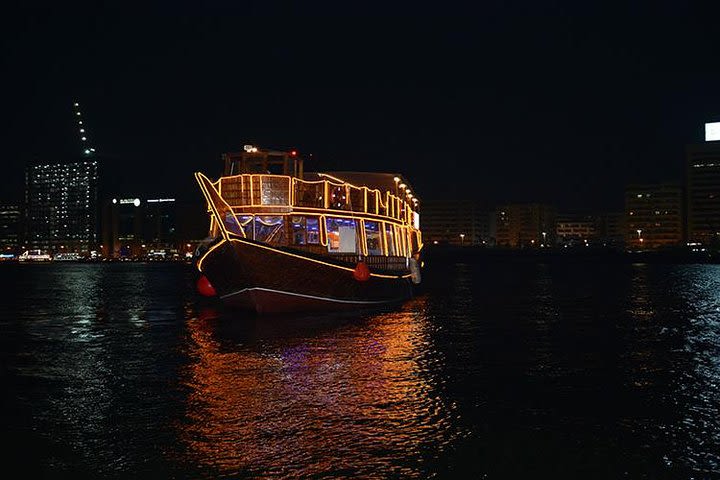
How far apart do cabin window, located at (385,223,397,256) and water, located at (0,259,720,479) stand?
997 centimetres

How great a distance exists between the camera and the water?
33.1ft

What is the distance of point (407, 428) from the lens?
11797 millimetres

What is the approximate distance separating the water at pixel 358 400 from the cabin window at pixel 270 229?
3.36 m

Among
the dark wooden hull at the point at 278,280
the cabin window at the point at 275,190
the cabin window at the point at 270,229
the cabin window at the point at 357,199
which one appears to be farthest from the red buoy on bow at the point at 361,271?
the cabin window at the point at 275,190

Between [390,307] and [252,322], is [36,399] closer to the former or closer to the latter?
[252,322]

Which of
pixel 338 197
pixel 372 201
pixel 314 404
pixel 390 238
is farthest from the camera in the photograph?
pixel 390 238

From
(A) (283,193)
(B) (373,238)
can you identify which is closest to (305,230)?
(A) (283,193)

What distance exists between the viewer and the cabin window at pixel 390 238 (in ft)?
A: 125

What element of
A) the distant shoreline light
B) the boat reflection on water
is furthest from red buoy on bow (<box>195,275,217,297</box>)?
the distant shoreline light

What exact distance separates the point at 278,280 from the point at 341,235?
5448mm

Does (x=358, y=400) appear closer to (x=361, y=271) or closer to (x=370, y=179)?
(x=361, y=271)

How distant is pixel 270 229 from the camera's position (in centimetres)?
2983

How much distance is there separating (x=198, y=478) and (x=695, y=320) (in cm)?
2853

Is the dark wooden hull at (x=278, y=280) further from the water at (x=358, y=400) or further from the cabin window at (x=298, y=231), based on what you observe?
the cabin window at (x=298, y=231)
